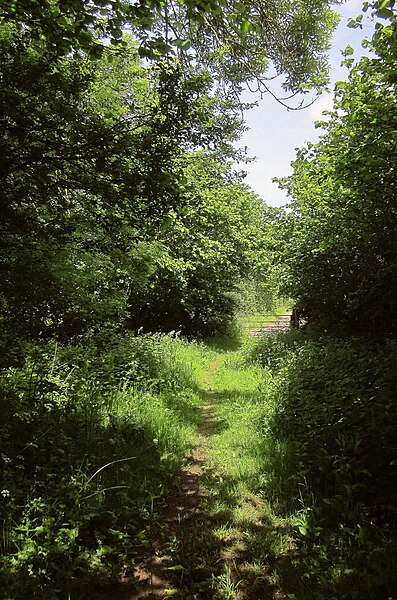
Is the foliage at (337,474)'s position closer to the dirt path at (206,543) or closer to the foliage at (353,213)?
the dirt path at (206,543)

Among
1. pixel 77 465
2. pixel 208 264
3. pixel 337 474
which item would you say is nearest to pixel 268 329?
pixel 208 264

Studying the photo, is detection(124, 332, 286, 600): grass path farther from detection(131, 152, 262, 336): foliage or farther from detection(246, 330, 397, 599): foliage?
detection(131, 152, 262, 336): foliage

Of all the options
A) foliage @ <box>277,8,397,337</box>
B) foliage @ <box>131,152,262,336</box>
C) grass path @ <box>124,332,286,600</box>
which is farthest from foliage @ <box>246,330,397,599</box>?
foliage @ <box>131,152,262,336</box>

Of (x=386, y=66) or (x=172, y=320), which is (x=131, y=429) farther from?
(x=172, y=320)

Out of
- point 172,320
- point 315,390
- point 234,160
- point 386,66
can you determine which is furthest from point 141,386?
point 234,160

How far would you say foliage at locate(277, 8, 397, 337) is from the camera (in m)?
5.74

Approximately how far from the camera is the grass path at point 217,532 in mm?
2729

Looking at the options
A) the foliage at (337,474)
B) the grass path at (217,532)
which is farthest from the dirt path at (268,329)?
the grass path at (217,532)

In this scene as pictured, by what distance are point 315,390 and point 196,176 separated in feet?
38.2

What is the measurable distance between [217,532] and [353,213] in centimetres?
564

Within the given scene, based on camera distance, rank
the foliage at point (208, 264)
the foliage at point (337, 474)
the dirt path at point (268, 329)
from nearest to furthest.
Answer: the foliage at point (337, 474) < the foliage at point (208, 264) < the dirt path at point (268, 329)

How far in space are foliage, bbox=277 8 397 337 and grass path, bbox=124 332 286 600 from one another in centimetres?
437

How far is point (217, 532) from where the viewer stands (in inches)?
133

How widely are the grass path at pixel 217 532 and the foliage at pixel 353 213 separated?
4366 millimetres
